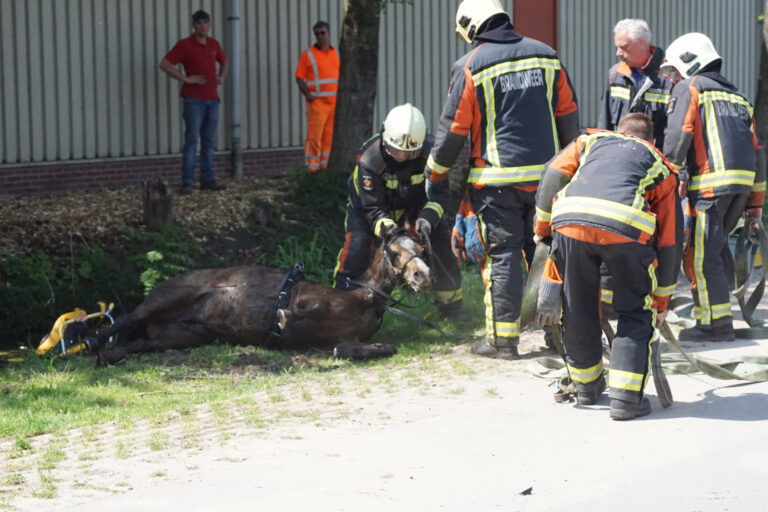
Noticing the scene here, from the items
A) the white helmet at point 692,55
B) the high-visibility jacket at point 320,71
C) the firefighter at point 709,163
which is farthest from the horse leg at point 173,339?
the high-visibility jacket at point 320,71

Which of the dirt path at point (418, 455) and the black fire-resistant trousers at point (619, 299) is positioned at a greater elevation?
the black fire-resistant trousers at point (619, 299)

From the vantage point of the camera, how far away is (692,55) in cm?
863

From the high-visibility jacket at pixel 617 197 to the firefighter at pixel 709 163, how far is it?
7.28 ft

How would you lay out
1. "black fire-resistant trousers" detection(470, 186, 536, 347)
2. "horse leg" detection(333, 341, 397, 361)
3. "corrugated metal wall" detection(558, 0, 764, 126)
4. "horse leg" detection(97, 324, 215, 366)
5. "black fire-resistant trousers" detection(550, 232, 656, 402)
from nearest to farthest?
"black fire-resistant trousers" detection(550, 232, 656, 402), "black fire-resistant trousers" detection(470, 186, 536, 347), "horse leg" detection(333, 341, 397, 361), "horse leg" detection(97, 324, 215, 366), "corrugated metal wall" detection(558, 0, 764, 126)

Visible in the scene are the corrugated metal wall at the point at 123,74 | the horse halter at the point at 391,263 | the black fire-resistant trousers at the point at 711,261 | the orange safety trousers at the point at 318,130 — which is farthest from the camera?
the orange safety trousers at the point at 318,130

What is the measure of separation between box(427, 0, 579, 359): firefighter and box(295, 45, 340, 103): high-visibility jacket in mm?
7010

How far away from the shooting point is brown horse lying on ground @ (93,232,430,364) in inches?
329

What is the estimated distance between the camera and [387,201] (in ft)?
28.7

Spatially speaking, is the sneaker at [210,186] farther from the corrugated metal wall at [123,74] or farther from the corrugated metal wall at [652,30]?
the corrugated metal wall at [652,30]

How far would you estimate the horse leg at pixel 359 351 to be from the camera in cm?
827

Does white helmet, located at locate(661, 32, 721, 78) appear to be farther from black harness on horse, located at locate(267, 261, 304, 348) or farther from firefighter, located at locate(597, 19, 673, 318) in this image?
black harness on horse, located at locate(267, 261, 304, 348)

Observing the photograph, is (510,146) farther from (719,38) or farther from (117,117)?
(719,38)

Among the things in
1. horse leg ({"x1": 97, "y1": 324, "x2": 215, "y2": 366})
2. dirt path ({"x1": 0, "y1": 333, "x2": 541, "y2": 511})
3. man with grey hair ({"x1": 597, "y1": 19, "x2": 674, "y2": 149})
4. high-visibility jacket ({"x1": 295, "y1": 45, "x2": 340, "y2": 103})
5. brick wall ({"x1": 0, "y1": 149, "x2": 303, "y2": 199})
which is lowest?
dirt path ({"x1": 0, "y1": 333, "x2": 541, "y2": 511})

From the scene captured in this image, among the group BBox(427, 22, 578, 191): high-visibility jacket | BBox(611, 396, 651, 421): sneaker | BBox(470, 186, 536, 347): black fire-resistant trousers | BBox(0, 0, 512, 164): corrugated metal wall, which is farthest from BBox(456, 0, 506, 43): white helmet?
BBox(0, 0, 512, 164): corrugated metal wall
